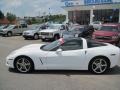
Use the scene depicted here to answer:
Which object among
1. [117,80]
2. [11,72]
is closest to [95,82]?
[117,80]

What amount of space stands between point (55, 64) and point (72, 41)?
3.69 feet

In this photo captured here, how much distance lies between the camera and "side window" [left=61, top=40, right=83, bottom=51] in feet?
29.2

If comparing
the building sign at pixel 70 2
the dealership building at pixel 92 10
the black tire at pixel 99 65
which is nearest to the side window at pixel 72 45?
the black tire at pixel 99 65

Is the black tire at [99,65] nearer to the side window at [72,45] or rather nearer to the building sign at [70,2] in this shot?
the side window at [72,45]

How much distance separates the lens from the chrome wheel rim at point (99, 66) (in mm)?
8789

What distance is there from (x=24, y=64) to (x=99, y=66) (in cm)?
268

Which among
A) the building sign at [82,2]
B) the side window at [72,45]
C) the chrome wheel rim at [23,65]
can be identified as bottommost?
the chrome wheel rim at [23,65]

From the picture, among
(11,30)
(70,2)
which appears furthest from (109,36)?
(70,2)

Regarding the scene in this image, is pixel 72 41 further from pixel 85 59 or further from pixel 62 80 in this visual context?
pixel 62 80

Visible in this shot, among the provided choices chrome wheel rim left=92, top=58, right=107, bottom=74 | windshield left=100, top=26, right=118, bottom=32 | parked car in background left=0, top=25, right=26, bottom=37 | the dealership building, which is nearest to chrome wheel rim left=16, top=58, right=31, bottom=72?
chrome wheel rim left=92, top=58, right=107, bottom=74

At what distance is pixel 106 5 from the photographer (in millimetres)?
53625

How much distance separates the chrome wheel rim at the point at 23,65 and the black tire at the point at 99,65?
7.19ft

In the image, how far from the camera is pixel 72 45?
356 inches

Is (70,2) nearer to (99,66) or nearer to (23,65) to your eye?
(99,66)
